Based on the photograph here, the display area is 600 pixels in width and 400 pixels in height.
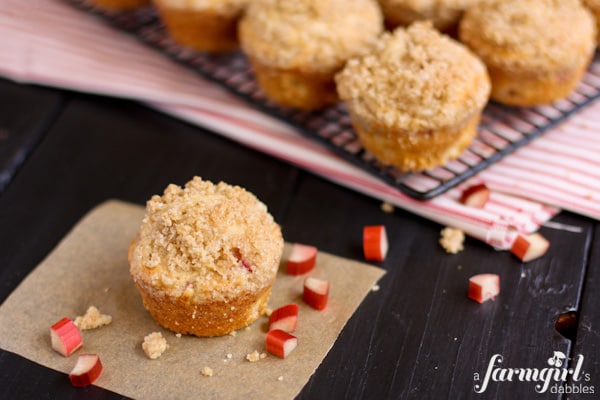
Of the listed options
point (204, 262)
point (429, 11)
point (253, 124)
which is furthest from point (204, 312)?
point (429, 11)

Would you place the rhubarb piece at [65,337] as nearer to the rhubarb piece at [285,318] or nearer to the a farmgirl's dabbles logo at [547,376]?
the rhubarb piece at [285,318]

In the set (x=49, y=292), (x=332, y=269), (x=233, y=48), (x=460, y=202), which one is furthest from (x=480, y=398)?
(x=233, y=48)

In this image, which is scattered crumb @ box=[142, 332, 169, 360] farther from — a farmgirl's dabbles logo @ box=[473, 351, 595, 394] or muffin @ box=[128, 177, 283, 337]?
a farmgirl's dabbles logo @ box=[473, 351, 595, 394]

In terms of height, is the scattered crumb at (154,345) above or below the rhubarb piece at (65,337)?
Result: above

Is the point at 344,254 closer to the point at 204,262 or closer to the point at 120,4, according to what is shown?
the point at 204,262

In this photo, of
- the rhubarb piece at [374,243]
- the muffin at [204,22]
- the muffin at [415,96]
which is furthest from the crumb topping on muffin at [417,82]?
the muffin at [204,22]

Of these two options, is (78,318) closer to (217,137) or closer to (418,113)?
(217,137)

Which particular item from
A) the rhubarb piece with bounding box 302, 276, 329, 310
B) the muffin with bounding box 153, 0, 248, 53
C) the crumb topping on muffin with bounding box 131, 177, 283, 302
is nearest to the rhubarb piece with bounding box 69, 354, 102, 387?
the crumb topping on muffin with bounding box 131, 177, 283, 302
